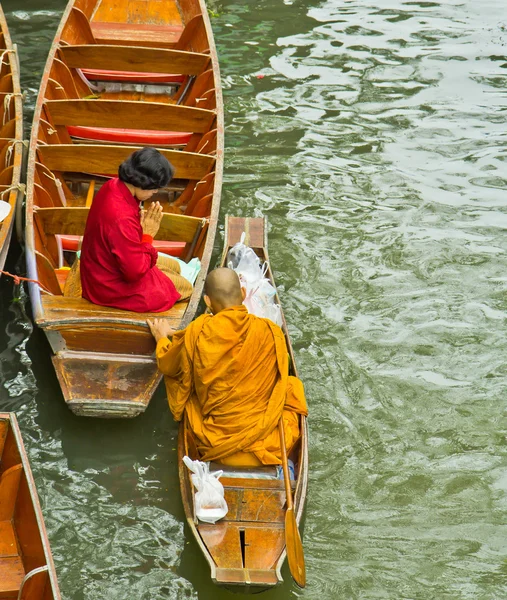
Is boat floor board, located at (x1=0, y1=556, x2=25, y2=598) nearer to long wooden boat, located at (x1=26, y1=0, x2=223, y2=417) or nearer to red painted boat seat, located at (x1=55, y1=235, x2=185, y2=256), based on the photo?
long wooden boat, located at (x1=26, y1=0, x2=223, y2=417)

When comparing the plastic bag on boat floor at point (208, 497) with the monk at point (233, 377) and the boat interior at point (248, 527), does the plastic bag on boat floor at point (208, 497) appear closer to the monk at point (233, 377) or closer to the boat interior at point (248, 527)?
the boat interior at point (248, 527)

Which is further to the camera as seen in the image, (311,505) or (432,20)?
(432,20)

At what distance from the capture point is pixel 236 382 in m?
5.04

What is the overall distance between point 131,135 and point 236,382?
12.6 feet

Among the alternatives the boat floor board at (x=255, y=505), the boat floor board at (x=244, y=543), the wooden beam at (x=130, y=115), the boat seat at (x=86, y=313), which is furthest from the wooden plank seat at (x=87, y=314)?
the wooden beam at (x=130, y=115)

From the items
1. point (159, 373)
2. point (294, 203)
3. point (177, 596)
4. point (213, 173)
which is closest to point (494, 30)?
point (294, 203)

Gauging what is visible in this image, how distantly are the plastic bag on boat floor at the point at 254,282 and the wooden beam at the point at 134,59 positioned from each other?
279cm

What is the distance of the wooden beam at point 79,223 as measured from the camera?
6.64 metres

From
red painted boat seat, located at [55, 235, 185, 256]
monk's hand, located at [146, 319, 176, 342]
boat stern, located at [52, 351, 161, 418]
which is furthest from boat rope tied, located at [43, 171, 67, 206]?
monk's hand, located at [146, 319, 176, 342]

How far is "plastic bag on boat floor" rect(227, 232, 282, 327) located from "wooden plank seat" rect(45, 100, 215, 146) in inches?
61.0

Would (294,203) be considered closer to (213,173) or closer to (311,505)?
(213,173)

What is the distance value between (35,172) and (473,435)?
4.11 meters

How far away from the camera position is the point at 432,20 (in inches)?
490

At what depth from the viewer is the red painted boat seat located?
22.8 feet
